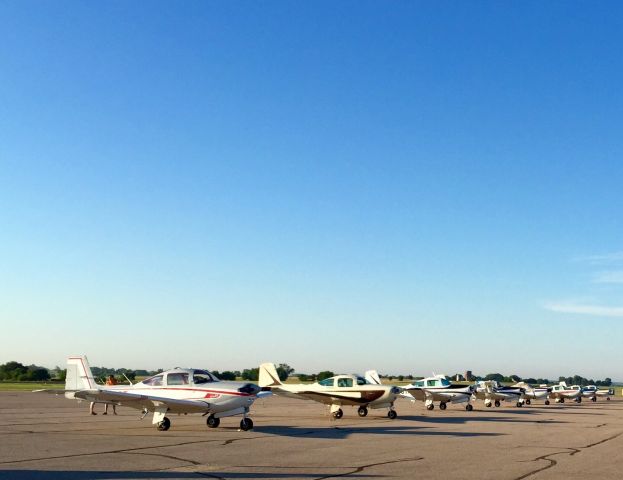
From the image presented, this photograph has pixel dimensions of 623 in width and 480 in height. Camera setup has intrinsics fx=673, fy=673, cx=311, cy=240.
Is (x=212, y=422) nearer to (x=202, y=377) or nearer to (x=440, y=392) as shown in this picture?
(x=202, y=377)

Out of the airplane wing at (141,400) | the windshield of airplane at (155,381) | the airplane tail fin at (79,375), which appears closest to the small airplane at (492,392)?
the windshield of airplane at (155,381)

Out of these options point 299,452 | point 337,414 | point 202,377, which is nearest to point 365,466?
point 299,452

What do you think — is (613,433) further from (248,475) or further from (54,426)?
(54,426)

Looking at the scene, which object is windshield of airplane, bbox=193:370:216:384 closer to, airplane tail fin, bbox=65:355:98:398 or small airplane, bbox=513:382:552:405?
airplane tail fin, bbox=65:355:98:398

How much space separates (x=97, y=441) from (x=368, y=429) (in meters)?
9.61

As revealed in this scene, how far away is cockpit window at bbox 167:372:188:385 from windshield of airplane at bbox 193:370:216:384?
294 millimetres

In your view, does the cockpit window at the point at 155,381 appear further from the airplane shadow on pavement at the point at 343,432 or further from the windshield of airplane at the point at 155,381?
the airplane shadow on pavement at the point at 343,432

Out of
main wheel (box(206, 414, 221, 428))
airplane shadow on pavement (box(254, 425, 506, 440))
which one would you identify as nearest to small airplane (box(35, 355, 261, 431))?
main wheel (box(206, 414, 221, 428))

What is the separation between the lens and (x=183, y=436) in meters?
19.4

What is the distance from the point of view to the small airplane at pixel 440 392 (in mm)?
39084

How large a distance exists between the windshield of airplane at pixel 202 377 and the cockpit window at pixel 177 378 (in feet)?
0.96

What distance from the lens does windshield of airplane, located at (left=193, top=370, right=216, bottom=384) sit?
22.2m

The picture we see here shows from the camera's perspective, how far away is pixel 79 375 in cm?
2202

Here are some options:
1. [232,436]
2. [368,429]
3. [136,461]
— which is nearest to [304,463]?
[136,461]
